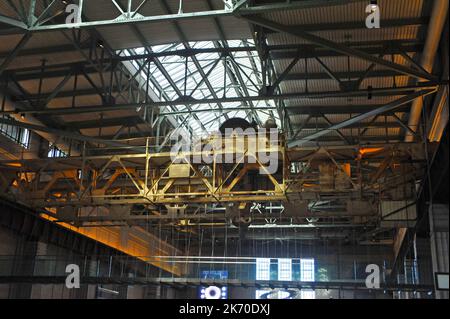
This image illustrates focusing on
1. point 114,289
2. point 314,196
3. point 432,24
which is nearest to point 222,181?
point 314,196

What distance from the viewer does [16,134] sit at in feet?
106

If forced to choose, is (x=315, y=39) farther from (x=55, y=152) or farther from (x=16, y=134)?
(x=55, y=152)

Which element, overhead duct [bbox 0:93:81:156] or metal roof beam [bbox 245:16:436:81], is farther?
overhead duct [bbox 0:93:81:156]

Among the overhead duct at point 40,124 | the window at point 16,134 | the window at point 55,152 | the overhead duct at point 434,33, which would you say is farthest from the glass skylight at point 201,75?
the window at point 16,134

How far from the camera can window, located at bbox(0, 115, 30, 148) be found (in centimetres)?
3130

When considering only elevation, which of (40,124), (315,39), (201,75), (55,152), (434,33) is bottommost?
(315,39)

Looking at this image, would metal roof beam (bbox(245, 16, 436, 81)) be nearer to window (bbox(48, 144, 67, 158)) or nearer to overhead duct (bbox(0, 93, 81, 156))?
overhead duct (bbox(0, 93, 81, 156))

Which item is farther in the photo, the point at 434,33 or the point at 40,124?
the point at 40,124

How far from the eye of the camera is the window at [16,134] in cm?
3130

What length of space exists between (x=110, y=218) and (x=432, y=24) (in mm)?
18869

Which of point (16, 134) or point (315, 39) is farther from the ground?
point (16, 134)

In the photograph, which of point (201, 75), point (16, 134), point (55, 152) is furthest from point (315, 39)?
point (55, 152)

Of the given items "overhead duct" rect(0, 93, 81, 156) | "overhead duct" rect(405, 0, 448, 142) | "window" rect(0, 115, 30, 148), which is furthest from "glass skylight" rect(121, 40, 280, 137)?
"window" rect(0, 115, 30, 148)
